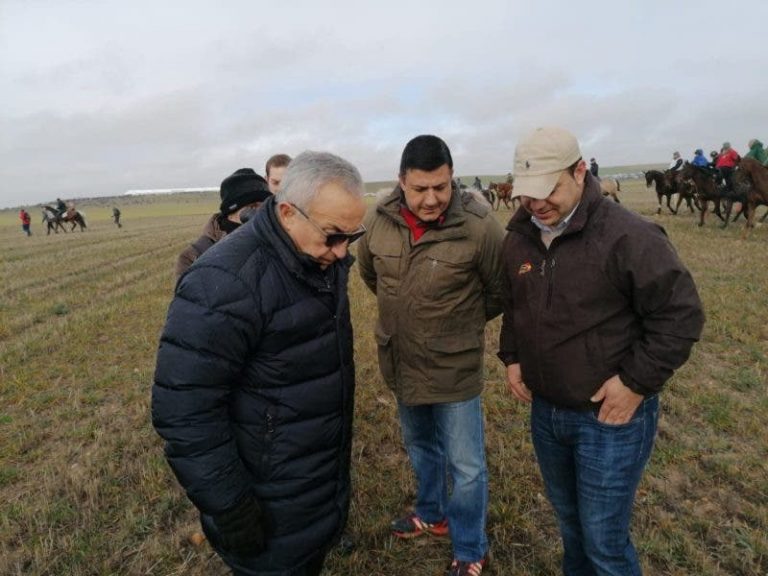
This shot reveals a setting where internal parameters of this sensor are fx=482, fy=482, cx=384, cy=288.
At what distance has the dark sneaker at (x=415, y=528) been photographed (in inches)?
132

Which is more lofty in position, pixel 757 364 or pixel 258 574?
pixel 258 574

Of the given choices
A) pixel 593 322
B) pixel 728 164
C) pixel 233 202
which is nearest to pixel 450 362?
A: pixel 593 322

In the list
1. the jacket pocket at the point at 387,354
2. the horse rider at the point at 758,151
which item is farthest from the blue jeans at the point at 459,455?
the horse rider at the point at 758,151

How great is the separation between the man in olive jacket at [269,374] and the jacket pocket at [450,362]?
745 millimetres

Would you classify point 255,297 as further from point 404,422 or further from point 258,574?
point 404,422

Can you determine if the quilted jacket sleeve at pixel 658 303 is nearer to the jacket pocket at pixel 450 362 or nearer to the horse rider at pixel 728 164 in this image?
the jacket pocket at pixel 450 362

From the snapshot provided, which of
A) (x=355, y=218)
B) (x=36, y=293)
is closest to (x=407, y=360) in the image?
(x=355, y=218)

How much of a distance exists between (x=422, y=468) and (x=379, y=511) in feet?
2.17

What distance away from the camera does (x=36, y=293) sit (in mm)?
11742

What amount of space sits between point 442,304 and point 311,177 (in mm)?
1227

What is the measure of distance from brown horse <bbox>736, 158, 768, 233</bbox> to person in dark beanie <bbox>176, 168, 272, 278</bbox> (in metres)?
15.7

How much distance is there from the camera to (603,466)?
2164 millimetres

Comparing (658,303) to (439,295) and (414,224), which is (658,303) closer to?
(439,295)

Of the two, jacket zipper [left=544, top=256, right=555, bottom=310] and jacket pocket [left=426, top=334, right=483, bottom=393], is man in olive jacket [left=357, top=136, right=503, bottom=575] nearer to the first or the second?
jacket pocket [left=426, top=334, right=483, bottom=393]
